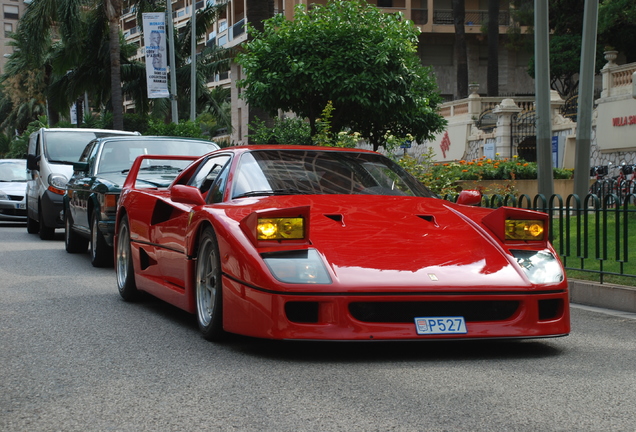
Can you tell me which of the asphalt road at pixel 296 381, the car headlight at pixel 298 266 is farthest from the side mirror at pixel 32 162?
the car headlight at pixel 298 266

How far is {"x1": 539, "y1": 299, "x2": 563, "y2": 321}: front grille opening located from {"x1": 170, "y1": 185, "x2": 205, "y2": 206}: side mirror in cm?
225

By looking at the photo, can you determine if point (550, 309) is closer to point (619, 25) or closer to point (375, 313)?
point (375, 313)

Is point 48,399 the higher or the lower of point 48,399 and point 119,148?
the lower

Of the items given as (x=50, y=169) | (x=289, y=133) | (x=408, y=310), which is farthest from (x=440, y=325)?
(x=289, y=133)

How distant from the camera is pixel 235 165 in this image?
22.0 feet

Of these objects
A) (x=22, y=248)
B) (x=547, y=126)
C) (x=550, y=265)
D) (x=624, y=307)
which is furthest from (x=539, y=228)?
(x=22, y=248)

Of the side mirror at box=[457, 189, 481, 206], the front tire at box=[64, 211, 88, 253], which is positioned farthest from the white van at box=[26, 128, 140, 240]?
the side mirror at box=[457, 189, 481, 206]

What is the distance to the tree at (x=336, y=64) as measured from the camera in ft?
64.1

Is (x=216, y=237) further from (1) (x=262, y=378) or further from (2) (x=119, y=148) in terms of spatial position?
(2) (x=119, y=148)

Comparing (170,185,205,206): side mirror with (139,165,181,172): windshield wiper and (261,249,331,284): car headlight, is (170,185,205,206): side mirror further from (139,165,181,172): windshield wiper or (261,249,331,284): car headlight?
(139,165,181,172): windshield wiper

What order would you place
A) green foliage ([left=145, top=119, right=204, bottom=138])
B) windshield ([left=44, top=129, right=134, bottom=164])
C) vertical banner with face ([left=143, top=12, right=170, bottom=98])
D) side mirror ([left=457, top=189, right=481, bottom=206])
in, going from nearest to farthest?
side mirror ([left=457, top=189, right=481, bottom=206]), windshield ([left=44, top=129, right=134, bottom=164]), green foliage ([left=145, top=119, right=204, bottom=138]), vertical banner with face ([left=143, top=12, right=170, bottom=98])

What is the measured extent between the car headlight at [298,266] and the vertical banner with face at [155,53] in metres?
30.1

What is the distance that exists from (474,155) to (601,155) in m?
7.54

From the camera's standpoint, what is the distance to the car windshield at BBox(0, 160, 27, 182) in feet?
80.3
